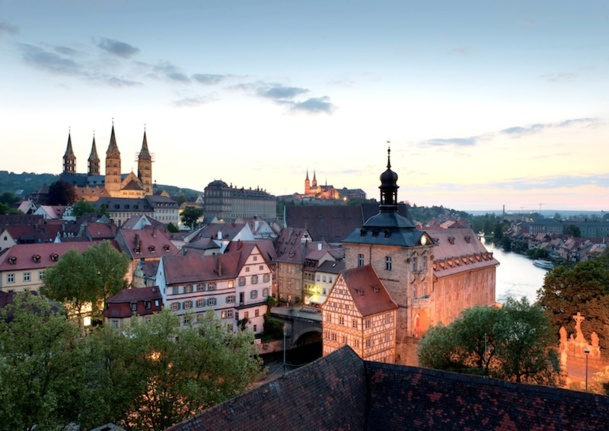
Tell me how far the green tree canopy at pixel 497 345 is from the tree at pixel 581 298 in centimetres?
945

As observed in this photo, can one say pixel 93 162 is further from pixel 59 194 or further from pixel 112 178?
pixel 59 194

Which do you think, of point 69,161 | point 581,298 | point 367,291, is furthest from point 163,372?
point 69,161

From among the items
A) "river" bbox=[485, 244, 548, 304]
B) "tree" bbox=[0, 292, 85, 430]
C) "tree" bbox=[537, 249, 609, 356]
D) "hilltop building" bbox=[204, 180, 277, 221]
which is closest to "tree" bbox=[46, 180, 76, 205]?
"hilltop building" bbox=[204, 180, 277, 221]

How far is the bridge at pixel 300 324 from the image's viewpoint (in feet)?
148

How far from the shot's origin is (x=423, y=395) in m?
12.3

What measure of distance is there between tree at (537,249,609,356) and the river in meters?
20.7

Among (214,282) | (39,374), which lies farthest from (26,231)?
(39,374)

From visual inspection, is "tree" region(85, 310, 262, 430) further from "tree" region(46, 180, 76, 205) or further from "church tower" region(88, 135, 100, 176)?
"church tower" region(88, 135, 100, 176)

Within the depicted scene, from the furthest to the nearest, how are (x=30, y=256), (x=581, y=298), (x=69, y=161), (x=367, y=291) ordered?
1. (x=69, y=161)
2. (x=30, y=256)
3. (x=581, y=298)
4. (x=367, y=291)

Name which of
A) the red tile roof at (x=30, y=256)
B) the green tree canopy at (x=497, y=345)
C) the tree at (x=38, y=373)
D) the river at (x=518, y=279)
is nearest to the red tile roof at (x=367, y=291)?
the green tree canopy at (x=497, y=345)

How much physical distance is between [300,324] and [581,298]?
25.2 meters

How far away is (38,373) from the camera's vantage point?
15.8m

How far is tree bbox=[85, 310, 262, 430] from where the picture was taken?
17672mm


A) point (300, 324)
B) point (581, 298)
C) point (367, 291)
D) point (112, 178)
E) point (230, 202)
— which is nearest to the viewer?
point (367, 291)
